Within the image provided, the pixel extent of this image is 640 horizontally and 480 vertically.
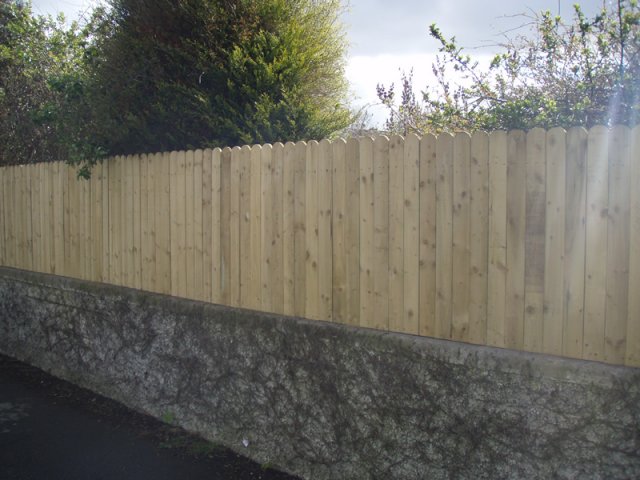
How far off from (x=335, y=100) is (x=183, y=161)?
2060mm

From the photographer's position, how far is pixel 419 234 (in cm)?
377

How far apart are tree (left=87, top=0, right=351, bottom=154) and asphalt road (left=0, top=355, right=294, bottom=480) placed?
103 inches

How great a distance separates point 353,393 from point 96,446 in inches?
90.5

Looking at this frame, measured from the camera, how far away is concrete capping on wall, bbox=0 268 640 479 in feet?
10.00

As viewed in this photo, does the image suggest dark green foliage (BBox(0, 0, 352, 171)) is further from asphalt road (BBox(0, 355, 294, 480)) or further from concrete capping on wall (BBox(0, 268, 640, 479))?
asphalt road (BBox(0, 355, 294, 480))

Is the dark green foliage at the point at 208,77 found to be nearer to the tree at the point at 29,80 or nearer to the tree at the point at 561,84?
the tree at the point at 561,84

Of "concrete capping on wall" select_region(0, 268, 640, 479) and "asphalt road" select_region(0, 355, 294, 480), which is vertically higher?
"concrete capping on wall" select_region(0, 268, 640, 479)

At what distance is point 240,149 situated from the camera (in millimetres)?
4973

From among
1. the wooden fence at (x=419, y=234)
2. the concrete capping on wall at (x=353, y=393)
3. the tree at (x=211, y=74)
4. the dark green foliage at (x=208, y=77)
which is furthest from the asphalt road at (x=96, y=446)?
the tree at (x=211, y=74)

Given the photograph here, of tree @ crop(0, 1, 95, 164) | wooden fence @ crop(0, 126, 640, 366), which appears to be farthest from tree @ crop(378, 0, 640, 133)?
tree @ crop(0, 1, 95, 164)

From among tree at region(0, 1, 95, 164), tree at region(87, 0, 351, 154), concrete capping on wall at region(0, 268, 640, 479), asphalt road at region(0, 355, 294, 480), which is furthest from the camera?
tree at region(0, 1, 95, 164)

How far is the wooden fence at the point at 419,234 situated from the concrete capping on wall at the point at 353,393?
0.49 feet

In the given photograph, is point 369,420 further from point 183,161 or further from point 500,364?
point 183,161

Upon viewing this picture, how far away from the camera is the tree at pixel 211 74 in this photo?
5.86 meters
